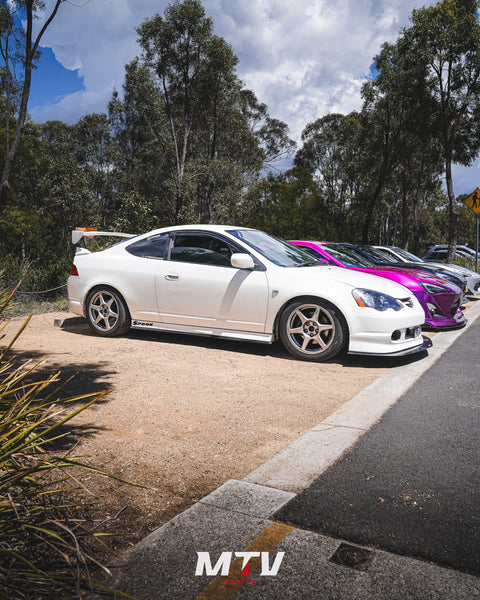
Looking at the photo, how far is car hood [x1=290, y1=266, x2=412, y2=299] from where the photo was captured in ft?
20.7

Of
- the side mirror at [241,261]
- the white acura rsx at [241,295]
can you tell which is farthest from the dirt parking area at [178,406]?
the side mirror at [241,261]

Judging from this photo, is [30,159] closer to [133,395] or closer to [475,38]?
[475,38]

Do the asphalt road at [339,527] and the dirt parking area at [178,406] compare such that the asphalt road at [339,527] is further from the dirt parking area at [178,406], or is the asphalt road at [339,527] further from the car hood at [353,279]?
the car hood at [353,279]

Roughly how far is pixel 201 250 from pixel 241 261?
2.76ft

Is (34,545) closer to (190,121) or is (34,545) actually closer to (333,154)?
(190,121)

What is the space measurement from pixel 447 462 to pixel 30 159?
4384 cm

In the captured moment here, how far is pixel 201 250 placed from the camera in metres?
6.95

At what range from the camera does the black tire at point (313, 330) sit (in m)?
6.11

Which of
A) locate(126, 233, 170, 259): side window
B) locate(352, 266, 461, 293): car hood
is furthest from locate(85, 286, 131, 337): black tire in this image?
locate(352, 266, 461, 293): car hood

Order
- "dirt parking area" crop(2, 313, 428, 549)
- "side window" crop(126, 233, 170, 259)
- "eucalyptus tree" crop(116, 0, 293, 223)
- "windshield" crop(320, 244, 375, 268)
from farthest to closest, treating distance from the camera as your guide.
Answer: "eucalyptus tree" crop(116, 0, 293, 223) < "windshield" crop(320, 244, 375, 268) < "side window" crop(126, 233, 170, 259) < "dirt parking area" crop(2, 313, 428, 549)

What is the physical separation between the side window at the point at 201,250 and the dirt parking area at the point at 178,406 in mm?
1141

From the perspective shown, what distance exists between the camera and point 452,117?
961 inches

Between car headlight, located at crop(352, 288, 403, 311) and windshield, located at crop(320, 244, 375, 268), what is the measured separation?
283cm

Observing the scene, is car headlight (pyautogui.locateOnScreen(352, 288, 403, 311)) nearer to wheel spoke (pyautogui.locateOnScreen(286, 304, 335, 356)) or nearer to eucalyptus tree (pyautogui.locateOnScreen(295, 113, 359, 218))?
wheel spoke (pyautogui.locateOnScreen(286, 304, 335, 356))
